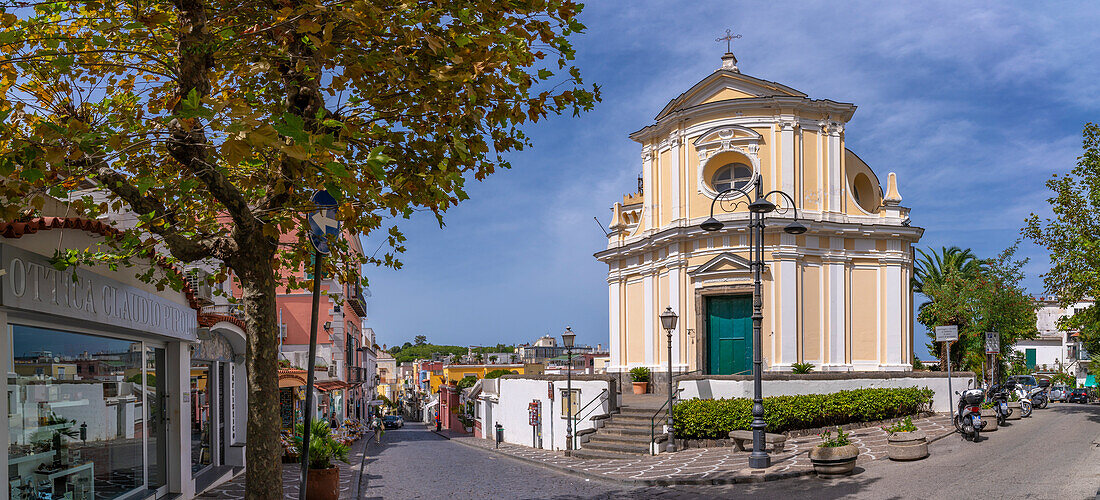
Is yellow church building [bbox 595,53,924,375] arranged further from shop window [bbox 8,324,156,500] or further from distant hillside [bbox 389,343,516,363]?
distant hillside [bbox 389,343,516,363]

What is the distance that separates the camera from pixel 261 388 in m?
7.13

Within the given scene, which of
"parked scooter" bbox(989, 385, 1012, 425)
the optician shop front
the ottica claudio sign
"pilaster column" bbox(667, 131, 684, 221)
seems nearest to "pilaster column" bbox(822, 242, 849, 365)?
"pilaster column" bbox(667, 131, 684, 221)

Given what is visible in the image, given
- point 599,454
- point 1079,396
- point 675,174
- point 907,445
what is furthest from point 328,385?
point 1079,396

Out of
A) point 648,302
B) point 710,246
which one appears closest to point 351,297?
point 648,302

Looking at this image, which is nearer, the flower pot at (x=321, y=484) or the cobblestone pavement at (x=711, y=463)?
the flower pot at (x=321, y=484)

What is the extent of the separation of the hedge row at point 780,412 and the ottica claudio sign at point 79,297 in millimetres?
11165

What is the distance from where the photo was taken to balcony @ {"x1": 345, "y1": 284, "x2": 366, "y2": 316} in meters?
41.6

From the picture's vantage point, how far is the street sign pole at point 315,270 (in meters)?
6.12

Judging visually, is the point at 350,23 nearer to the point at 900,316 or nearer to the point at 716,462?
the point at 716,462

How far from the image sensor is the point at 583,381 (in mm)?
22344

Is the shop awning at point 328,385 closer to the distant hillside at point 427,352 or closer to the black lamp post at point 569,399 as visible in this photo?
the black lamp post at point 569,399

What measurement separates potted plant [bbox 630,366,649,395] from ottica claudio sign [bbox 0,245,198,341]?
16.8 m

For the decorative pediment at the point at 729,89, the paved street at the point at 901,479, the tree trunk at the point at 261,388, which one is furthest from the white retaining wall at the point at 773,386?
the tree trunk at the point at 261,388

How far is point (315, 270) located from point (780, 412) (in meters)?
14.4
